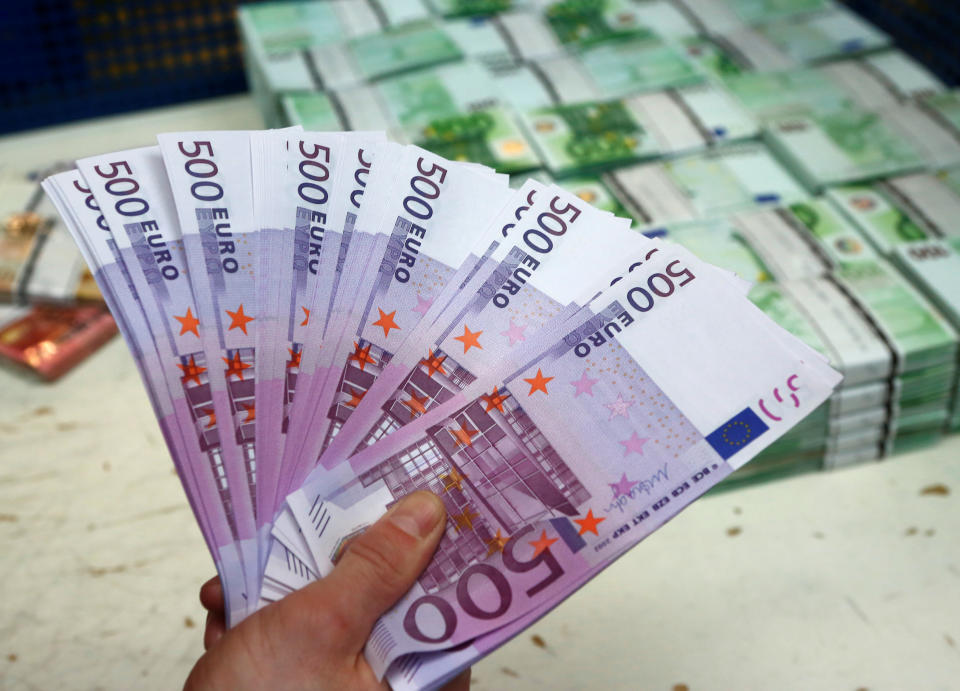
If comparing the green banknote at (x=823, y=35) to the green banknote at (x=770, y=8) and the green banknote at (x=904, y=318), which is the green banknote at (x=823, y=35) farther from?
the green banknote at (x=904, y=318)

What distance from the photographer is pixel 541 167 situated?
1.27 m

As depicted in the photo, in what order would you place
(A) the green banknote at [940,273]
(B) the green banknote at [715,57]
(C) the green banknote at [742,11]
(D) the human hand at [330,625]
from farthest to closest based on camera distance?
(C) the green banknote at [742,11] → (B) the green banknote at [715,57] → (A) the green banknote at [940,273] → (D) the human hand at [330,625]

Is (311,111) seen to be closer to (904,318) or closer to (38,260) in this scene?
(38,260)

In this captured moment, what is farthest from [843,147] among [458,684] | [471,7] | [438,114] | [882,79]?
[458,684]

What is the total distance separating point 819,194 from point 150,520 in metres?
1.01

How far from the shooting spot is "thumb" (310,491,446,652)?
609 mm

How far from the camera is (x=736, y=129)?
1.32m

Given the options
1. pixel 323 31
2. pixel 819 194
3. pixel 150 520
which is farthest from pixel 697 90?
pixel 150 520

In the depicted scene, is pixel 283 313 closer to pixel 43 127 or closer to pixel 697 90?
pixel 697 90

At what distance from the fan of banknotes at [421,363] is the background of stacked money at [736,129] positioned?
0.40m

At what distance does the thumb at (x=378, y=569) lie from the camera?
0.61 m

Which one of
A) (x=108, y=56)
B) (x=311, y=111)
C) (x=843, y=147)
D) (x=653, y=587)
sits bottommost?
(x=653, y=587)

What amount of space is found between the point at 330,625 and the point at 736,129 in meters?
1.02

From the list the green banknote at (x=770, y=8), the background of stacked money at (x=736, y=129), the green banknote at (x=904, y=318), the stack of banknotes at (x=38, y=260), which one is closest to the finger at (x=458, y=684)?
the background of stacked money at (x=736, y=129)
